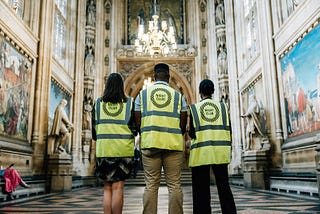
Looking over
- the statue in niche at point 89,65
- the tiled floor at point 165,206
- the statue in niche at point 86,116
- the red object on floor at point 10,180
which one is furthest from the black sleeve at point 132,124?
the statue in niche at point 89,65

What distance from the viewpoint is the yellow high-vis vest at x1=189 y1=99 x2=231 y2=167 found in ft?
11.9

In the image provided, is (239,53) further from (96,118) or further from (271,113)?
(96,118)

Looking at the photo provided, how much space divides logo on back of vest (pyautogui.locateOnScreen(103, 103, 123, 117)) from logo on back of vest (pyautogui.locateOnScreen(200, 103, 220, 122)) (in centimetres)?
90

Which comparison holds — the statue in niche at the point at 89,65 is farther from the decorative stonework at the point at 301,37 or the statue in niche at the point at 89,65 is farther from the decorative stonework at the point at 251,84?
the decorative stonework at the point at 301,37

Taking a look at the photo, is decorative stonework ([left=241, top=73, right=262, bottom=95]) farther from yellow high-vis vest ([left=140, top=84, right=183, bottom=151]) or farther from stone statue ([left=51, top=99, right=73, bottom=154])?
yellow high-vis vest ([left=140, top=84, right=183, bottom=151])

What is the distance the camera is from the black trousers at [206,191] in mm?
3555

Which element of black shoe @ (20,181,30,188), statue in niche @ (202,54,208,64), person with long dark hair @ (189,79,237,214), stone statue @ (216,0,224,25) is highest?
stone statue @ (216,0,224,25)

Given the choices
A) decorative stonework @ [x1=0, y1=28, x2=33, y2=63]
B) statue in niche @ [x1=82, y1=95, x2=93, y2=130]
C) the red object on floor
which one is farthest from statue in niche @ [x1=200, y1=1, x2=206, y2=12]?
the red object on floor

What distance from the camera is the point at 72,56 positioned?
15.7 meters

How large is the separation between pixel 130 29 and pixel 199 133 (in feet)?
60.3

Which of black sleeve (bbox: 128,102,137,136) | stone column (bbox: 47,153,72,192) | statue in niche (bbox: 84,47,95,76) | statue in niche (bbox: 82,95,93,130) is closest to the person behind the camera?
black sleeve (bbox: 128,102,137,136)

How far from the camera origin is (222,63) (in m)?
17.5

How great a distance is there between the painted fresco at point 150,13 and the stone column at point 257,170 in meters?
11.9

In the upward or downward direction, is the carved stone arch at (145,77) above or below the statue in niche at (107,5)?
below
